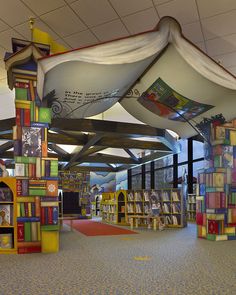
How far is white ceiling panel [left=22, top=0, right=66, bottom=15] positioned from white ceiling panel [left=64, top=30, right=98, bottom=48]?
3.04 ft

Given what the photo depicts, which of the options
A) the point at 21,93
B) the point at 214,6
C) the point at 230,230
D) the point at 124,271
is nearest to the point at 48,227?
the point at 124,271

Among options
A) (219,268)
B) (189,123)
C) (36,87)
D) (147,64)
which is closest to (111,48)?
(147,64)

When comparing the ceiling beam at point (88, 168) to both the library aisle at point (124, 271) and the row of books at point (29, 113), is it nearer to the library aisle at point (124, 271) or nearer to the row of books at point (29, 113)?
the library aisle at point (124, 271)

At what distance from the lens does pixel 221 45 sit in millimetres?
6281

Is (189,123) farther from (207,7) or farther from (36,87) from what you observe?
(36,87)

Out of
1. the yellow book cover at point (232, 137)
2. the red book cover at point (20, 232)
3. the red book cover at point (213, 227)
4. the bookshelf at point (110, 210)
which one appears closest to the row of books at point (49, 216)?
the red book cover at point (20, 232)

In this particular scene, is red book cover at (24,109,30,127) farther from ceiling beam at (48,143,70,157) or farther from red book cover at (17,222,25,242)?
ceiling beam at (48,143,70,157)

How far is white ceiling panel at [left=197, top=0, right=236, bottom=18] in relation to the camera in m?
4.90

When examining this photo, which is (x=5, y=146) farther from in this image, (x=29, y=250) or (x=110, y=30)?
(x=110, y=30)

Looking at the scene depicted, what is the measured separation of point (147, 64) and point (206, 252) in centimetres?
380

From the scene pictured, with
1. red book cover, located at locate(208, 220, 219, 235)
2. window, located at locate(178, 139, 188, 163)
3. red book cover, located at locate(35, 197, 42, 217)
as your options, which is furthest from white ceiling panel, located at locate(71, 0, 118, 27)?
window, located at locate(178, 139, 188, 163)

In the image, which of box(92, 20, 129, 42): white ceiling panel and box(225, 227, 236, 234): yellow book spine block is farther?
box(225, 227, 236, 234): yellow book spine block

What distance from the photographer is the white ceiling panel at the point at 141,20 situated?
5.25 m

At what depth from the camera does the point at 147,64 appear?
20.1ft
